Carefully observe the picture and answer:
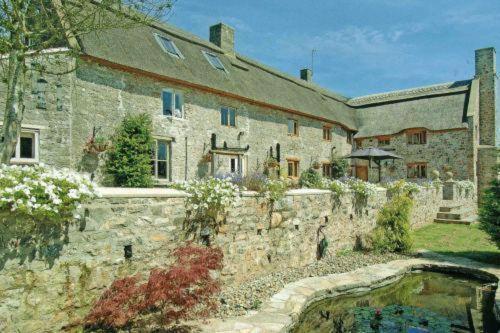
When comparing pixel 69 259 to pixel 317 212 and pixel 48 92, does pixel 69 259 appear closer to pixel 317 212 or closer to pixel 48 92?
pixel 317 212

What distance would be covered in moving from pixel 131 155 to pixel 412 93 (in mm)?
26309

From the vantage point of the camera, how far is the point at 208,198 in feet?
21.5

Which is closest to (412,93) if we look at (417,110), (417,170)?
(417,110)

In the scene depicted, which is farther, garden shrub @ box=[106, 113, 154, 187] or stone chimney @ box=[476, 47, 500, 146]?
stone chimney @ box=[476, 47, 500, 146]

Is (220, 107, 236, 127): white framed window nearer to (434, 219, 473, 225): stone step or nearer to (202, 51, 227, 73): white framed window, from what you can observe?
(202, 51, 227, 73): white framed window

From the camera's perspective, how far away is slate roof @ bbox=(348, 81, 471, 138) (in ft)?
84.8

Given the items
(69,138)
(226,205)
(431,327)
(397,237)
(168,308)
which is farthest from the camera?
(69,138)

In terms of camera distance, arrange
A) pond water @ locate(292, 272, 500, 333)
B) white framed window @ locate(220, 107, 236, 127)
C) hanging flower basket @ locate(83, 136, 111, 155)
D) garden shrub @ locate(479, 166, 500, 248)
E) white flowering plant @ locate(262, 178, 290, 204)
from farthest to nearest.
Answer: white framed window @ locate(220, 107, 236, 127), hanging flower basket @ locate(83, 136, 111, 155), garden shrub @ locate(479, 166, 500, 248), white flowering plant @ locate(262, 178, 290, 204), pond water @ locate(292, 272, 500, 333)

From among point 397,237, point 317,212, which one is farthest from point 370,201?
point 317,212

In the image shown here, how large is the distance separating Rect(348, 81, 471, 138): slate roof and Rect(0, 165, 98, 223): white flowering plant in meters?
26.2

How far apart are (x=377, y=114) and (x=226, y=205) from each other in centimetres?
2619

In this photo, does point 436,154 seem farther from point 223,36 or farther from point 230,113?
point 223,36

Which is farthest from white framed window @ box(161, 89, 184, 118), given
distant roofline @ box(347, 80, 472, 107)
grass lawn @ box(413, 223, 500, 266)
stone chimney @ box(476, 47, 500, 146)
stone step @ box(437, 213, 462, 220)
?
stone chimney @ box(476, 47, 500, 146)

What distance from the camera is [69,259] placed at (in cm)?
485
